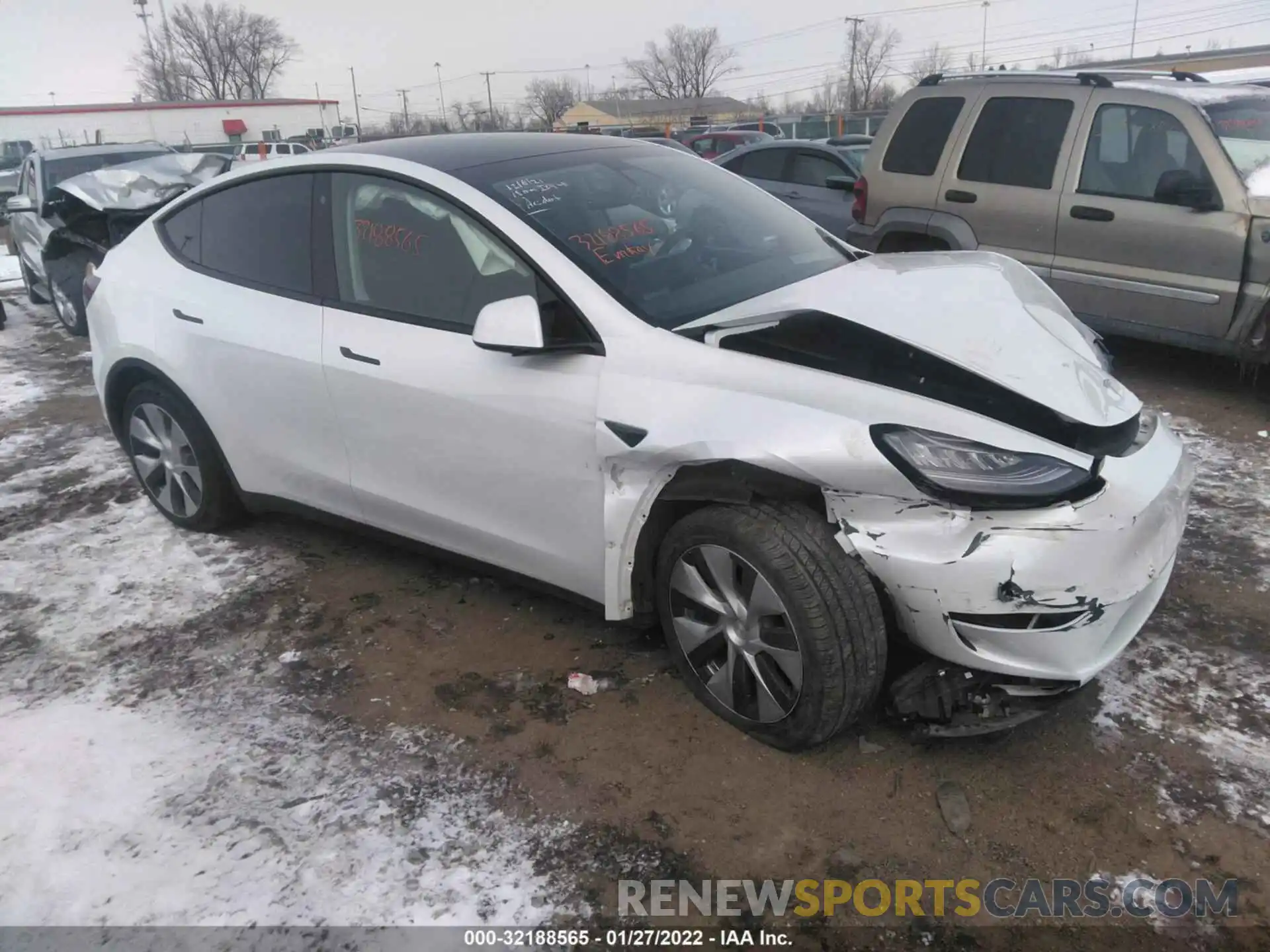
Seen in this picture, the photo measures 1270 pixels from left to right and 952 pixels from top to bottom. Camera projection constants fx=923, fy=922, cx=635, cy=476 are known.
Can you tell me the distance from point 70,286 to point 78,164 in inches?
75.2

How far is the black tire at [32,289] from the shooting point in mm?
9570

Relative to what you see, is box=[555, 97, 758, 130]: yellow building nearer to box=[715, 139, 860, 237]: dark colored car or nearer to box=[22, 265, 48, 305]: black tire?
box=[715, 139, 860, 237]: dark colored car

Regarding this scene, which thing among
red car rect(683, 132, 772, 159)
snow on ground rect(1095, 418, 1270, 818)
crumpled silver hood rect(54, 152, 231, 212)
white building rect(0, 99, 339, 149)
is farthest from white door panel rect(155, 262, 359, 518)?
white building rect(0, 99, 339, 149)

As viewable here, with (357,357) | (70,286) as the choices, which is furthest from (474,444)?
(70,286)

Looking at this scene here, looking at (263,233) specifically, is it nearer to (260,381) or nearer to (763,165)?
(260,381)

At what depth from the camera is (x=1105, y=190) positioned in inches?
223

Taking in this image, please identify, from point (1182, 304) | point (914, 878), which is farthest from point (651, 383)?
point (1182, 304)

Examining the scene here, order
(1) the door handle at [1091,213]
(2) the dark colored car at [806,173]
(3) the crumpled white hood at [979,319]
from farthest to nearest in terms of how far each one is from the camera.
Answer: (2) the dark colored car at [806,173]
(1) the door handle at [1091,213]
(3) the crumpled white hood at [979,319]

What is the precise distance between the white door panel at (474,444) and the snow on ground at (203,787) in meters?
0.68

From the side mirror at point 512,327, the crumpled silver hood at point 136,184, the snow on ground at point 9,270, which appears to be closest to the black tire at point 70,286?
the crumpled silver hood at point 136,184

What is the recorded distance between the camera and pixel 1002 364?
2.45m

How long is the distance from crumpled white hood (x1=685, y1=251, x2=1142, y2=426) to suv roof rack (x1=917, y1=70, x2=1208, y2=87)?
3.36 metres

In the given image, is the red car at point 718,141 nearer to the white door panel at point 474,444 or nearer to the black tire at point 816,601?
the white door panel at point 474,444

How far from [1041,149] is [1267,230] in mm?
1436
